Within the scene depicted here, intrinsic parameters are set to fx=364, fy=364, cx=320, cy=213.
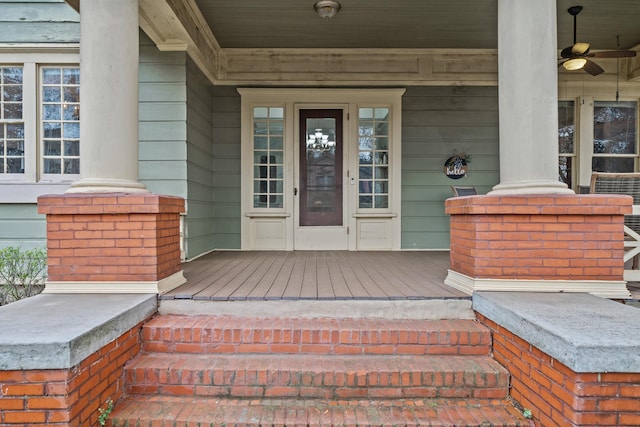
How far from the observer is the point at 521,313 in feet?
6.03

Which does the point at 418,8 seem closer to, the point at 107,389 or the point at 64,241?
the point at 64,241

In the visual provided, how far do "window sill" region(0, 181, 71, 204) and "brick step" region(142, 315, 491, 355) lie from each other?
307cm

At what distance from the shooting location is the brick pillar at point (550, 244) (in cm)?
228

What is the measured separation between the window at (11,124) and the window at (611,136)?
7559mm

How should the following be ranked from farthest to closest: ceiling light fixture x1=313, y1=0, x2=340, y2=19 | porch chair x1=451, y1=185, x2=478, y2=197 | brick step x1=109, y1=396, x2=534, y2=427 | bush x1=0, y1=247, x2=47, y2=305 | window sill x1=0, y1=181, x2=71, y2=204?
porch chair x1=451, y1=185, x2=478, y2=197 < window sill x1=0, y1=181, x2=71, y2=204 < ceiling light fixture x1=313, y1=0, x2=340, y2=19 < bush x1=0, y1=247, x2=47, y2=305 < brick step x1=109, y1=396, x2=534, y2=427

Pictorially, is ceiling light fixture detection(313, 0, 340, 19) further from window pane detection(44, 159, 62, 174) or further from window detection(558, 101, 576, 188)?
window detection(558, 101, 576, 188)

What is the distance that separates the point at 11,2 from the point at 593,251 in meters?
6.29

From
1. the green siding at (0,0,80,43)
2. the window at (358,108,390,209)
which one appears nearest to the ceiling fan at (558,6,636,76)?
the window at (358,108,390,209)

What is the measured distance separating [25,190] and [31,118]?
2.75 ft

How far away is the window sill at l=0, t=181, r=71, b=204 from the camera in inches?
165

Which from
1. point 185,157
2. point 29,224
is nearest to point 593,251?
point 185,157

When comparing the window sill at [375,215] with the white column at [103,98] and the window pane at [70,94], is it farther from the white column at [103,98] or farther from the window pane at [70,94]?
the window pane at [70,94]

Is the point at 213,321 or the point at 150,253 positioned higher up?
the point at 150,253

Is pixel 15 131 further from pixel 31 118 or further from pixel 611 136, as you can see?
pixel 611 136
